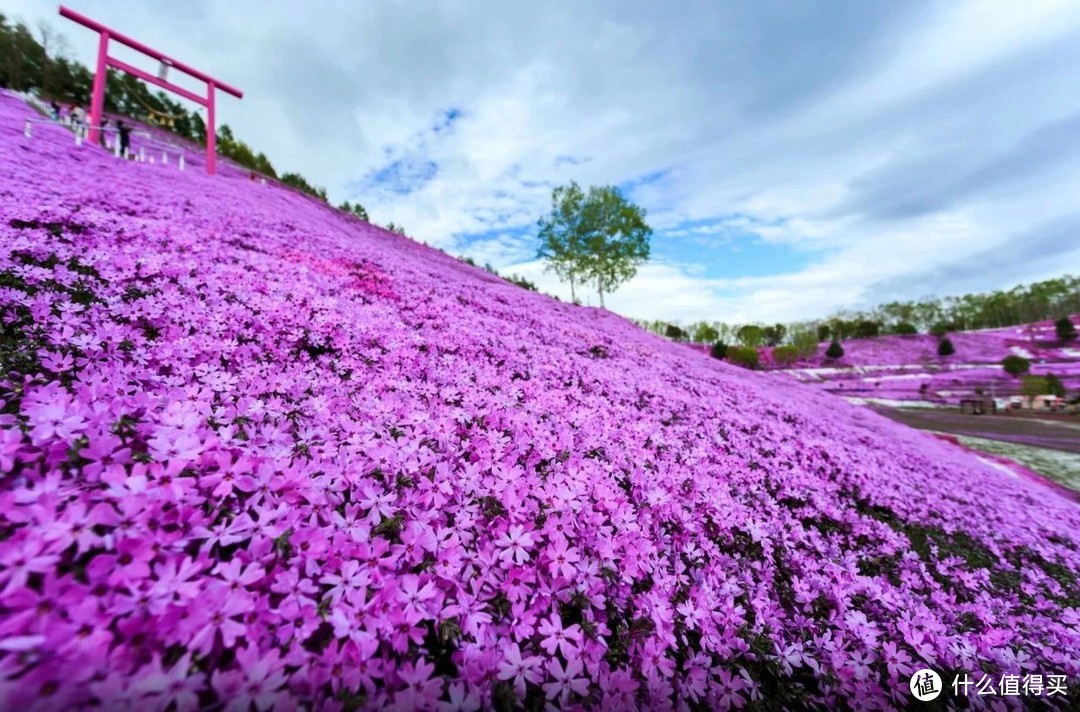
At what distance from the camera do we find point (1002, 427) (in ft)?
73.5

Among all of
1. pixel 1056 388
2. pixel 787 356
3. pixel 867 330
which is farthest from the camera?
pixel 867 330

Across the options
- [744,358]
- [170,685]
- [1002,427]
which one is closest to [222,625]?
[170,685]

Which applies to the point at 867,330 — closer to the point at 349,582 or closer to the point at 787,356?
the point at 787,356

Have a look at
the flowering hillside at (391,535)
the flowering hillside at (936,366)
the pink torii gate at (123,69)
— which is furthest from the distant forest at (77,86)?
the flowering hillside at (936,366)

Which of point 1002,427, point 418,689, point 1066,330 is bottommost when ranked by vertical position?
point 1002,427

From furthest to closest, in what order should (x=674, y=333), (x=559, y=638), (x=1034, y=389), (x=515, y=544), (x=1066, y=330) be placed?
(x=674, y=333) < (x=1066, y=330) < (x=1034, y=389) < (x=515, y=544) < (x=559, y=638)

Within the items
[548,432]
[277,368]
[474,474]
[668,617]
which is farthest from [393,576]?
[277,368]

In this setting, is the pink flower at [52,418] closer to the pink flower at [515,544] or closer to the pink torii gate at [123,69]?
the pink flower at [515,544]

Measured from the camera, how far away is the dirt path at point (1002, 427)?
61.6ft

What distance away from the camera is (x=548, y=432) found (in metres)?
3.49

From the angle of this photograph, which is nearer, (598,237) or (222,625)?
(222,625)

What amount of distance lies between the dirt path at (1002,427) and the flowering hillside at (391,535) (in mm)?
19949

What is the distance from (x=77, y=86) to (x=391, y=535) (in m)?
63.6

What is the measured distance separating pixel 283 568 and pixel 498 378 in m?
3.16
